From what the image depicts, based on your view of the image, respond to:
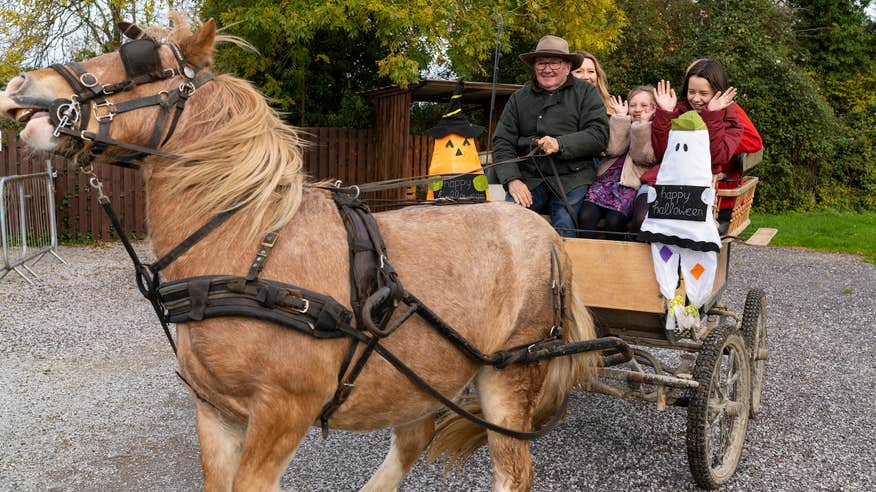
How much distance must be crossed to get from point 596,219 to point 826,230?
12.6 meters

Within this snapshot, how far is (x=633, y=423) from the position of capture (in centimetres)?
471

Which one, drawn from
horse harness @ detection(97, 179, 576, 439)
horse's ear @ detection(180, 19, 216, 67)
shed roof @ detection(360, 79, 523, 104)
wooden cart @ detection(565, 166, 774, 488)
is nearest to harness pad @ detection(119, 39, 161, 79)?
horse's ear @ detection(180, 19, 216, 67)

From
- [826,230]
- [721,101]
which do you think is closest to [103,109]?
[721,101]

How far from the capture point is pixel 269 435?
7.26 ft

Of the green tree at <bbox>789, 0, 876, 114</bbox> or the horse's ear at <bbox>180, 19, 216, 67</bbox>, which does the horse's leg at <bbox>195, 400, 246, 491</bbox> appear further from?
the green tree at <bbox>789, 0, 876, 114</bbox>

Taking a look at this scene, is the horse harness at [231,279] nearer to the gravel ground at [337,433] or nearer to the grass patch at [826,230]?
the gravel ground at [337,433]

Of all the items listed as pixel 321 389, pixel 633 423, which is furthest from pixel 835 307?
pixel 321 389

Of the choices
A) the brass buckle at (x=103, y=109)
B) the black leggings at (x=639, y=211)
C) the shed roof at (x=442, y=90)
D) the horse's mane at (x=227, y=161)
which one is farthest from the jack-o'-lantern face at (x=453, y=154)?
the shed roof at (x=442, y=90)

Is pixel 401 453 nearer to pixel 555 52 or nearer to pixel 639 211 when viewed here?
pixel 639 211

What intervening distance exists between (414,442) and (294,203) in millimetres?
1474

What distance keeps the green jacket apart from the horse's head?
2171 mm

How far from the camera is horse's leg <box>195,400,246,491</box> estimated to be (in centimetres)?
240

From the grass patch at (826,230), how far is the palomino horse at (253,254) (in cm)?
1174

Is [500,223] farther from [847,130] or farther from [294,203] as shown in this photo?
[847,130]
